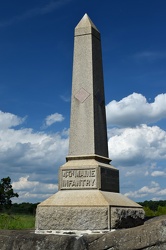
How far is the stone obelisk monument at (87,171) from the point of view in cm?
778

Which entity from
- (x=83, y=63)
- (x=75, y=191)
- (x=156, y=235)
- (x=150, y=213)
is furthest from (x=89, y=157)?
(x=150, y=213)

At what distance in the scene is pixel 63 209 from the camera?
793cm

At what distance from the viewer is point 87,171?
831 centimetres

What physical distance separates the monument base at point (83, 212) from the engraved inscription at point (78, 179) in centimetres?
11

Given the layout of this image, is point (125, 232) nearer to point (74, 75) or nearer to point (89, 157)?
point (89, 157)

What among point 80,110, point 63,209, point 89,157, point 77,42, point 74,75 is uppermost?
point 77,42

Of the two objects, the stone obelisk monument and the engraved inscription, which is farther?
the engraved inscription

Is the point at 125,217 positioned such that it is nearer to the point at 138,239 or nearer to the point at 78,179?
the point at 78,179

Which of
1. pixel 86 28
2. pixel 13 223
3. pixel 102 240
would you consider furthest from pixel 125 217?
pixel 13 223

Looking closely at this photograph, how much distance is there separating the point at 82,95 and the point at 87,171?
1658mm

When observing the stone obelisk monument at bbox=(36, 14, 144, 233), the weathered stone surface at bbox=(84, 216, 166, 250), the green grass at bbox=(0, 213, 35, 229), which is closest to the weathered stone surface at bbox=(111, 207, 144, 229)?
the stone obelisk monument at bbox=(36, 14, 144, 233)

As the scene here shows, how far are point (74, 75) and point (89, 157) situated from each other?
1.85 m

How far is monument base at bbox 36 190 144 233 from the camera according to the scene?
7.66 metres

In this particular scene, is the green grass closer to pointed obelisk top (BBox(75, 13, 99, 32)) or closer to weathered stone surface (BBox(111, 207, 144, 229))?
weathered stone surface (BBox(111, 207, 144, 229))
